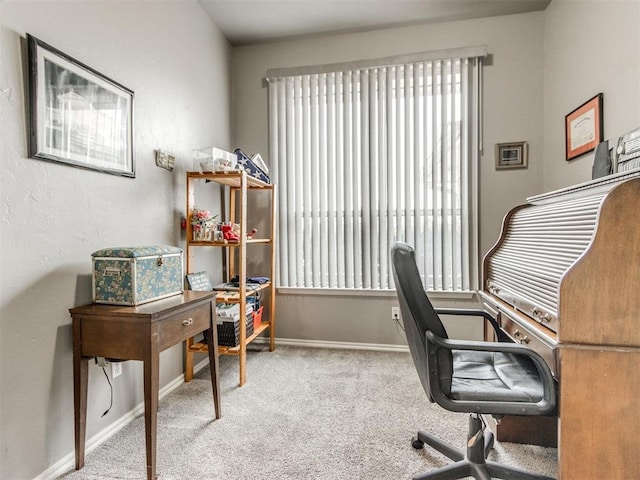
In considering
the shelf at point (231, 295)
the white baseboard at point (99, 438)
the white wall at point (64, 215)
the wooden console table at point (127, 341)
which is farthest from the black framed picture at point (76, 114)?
the white baseboard at point (99, 438)

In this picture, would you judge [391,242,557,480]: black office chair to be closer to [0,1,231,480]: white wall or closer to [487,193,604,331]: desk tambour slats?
[487,193,604,331]: desk tambour slats

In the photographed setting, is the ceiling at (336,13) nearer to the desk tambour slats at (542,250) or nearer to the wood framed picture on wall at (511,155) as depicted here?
the wood framed picture on wall at (511,155)

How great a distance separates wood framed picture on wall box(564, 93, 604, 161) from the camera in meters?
2.06

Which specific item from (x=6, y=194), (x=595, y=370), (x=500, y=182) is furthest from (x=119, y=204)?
(x=500, y=182)

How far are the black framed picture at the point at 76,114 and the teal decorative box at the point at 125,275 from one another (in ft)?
1.53

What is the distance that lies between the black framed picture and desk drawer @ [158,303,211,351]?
0.84 m

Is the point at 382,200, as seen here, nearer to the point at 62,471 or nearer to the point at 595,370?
the point at 595,370

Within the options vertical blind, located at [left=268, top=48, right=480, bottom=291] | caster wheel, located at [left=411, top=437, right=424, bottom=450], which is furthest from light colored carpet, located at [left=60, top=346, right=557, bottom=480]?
vertical blind, located at [left=268, top=48, right=480, bottom=291]

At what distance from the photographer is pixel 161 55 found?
2223mm

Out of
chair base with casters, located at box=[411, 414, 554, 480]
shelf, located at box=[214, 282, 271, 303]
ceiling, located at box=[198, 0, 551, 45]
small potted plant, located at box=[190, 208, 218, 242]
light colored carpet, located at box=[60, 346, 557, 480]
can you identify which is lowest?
light colored carpet, located at box=[60, 346, 557, 480]

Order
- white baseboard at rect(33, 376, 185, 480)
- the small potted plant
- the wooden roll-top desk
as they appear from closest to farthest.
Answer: the wooden roll-top desk, white baseboard at rect(33, 376, 185, 480), the small potted plant

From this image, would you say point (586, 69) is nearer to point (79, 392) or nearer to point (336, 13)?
point (336, 13)

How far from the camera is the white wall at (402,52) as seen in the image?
2783 mm

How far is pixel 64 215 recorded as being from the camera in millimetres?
1534
